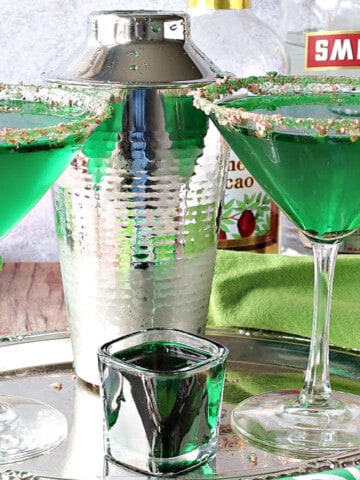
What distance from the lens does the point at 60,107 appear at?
73 centimetres

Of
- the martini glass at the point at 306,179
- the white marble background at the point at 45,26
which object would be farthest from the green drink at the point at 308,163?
the white marble background at the point at 45,26

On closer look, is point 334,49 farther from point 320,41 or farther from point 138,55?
point 138,55

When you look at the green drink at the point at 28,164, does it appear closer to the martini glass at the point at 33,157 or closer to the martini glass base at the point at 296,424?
the martini glass at the point at 33,157

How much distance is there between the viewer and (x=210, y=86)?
71 cm

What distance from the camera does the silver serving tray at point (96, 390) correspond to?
2.18 feet

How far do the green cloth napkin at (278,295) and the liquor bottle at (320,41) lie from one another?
16 cm

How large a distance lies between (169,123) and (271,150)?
95 millimetres

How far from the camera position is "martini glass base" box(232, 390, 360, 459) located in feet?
2.34

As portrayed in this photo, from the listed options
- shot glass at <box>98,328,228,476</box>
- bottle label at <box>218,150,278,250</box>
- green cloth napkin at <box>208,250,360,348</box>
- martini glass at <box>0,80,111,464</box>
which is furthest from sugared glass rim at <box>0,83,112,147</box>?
bottle label at <box>218,150,278,250</box>

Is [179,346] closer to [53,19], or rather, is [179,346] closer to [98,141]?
[98,141]

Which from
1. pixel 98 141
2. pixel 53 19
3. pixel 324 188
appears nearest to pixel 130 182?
pixel 98 141

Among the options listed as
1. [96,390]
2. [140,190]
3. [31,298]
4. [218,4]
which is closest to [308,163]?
[140,190]

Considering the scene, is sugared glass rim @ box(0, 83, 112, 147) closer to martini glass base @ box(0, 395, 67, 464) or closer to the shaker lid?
the shaker lid

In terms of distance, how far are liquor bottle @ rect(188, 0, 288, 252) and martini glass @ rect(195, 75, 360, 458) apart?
346 millimetres
